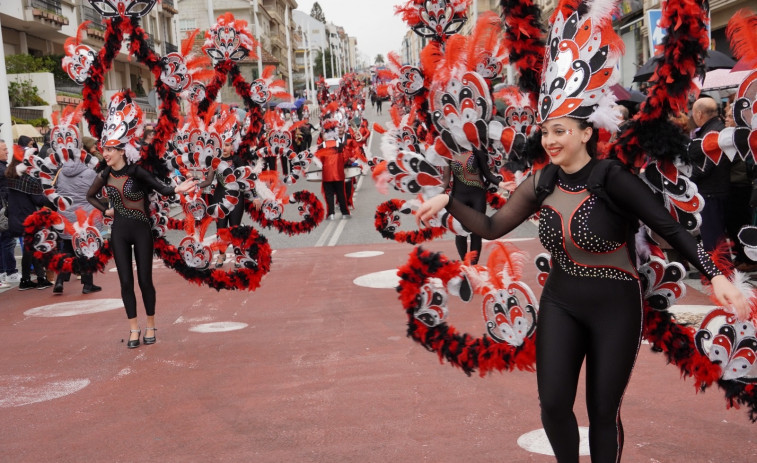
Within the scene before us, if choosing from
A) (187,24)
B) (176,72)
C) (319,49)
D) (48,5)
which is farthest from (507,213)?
(319,49)

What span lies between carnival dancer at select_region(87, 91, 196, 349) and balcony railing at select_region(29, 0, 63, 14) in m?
22.3

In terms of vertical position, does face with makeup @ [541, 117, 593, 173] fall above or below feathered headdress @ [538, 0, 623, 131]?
below

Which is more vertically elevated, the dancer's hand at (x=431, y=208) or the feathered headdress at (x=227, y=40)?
the feathered headdress at (x=227, y=40)

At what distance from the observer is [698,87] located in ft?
11.6

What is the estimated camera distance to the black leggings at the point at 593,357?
10.3 feet

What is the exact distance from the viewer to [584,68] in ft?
10.9

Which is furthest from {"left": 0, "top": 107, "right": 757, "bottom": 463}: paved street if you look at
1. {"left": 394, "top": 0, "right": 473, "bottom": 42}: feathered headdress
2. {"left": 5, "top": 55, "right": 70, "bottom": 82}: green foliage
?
{"left": 5, "top": 55, "right": 70, "bottom": 82}: green foliage

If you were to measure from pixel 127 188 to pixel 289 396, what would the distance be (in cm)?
261

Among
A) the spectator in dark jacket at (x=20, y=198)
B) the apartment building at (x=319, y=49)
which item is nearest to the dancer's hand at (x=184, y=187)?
the spectator in dark jacket at (x=20, y=198)

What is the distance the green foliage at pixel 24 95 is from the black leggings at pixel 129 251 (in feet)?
55.5

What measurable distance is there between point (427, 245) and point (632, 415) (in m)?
7.90

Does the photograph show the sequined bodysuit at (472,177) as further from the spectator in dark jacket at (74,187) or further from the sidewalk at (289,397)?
the spectator in dark jacket at (74,187)

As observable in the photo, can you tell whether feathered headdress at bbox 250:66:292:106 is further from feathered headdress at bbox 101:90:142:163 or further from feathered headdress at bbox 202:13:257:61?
feathered headdress at bbox 101:90:142:163

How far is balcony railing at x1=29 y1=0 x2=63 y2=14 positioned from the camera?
2642cm
